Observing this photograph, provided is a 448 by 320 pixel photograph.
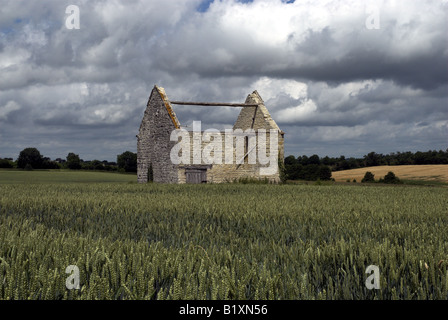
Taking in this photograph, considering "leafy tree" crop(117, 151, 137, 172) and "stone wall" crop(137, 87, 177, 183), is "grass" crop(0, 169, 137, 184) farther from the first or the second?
"leafy tree" crop(117, 151, 137, 172)

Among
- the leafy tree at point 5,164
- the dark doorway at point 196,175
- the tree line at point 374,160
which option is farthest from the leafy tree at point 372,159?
the leafy tree at point 5,164

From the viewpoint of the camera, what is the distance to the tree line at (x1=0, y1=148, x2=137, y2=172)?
52469mm

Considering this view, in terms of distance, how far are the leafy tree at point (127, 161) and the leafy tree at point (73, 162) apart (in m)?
5.95

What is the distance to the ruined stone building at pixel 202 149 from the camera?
25.9m

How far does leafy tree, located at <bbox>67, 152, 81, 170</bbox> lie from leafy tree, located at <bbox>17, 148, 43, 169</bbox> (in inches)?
163

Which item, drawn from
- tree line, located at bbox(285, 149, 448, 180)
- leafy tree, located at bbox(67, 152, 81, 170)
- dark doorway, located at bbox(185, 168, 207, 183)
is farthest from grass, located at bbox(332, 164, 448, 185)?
leafy tree, located at bbox(67, 152, 81, 170)

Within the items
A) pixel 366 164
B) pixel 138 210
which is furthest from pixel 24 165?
pixel 138 210

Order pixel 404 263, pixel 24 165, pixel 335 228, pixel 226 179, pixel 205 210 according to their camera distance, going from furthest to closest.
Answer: pixel 24 165
pixel 226 179
pixel 205 210
pixel 335 228
pixel 404 263

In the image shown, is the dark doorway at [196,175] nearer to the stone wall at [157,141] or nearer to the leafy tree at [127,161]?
the stone wall at [157,141]

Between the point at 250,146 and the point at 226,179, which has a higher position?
the point at 250,146
